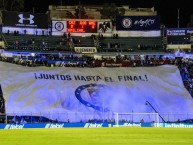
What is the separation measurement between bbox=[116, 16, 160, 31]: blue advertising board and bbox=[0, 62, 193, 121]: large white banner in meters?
16.7

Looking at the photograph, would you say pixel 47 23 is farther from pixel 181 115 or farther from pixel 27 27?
pixel 181 115

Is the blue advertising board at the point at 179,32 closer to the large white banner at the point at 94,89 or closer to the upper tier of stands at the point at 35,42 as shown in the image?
the upper tier of stands at the point at 35,42

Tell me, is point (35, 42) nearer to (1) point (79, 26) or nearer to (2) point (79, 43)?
(2) point (79, 43)

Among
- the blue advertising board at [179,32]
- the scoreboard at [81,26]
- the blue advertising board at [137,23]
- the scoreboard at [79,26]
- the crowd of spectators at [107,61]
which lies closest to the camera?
the crowd of spectators at [107,61]

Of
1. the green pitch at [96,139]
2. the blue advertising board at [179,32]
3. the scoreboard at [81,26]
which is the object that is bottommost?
the green pitch at [96,139]

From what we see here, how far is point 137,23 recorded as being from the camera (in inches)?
2576

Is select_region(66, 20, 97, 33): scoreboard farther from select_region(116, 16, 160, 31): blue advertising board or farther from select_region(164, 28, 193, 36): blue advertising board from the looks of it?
select_region(164, 28, 193, 36): blue advertising board

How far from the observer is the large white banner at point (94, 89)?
44156 millimetres

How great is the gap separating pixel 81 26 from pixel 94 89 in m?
19.7

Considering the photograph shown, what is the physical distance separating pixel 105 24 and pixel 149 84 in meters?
19.4

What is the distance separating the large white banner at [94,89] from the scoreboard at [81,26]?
16.6 metres

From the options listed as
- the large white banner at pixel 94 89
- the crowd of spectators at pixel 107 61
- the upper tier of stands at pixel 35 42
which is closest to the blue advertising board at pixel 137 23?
the crowd of spectators at pixel 107 61

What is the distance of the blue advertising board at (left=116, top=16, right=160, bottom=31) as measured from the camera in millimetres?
65312

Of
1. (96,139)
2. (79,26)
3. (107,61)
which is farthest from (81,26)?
(96,139)
